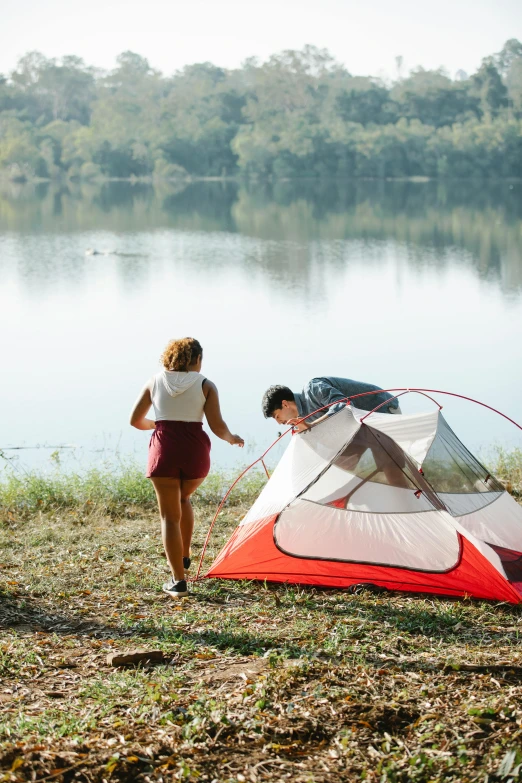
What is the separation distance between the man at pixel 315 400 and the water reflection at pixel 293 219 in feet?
59.7

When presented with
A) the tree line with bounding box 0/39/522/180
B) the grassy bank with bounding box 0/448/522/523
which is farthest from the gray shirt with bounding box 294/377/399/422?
the tree line with bounding box 0/39/522/180

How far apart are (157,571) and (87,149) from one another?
70815mm

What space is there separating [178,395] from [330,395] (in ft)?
3.14

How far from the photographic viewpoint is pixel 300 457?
4961 millimetres

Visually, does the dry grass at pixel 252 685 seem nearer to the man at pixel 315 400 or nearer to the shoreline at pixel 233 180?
the man at pixel 315 400

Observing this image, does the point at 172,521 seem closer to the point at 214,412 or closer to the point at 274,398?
the point at 214,412

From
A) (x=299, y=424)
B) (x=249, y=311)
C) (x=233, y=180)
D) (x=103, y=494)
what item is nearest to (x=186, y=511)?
(x=299, y=424)

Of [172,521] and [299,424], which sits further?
[299,424]

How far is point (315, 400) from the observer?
515cm

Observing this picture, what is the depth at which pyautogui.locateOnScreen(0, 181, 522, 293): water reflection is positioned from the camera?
27.6 metres

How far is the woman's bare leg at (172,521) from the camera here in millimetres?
4625

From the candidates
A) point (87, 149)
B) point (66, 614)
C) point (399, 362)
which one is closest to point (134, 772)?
point (66, 614)

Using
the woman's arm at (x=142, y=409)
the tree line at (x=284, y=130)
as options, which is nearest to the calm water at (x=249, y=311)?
the woman's arm at (x=142, y=409)

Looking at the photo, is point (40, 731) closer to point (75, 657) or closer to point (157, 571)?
point (75, 657)
